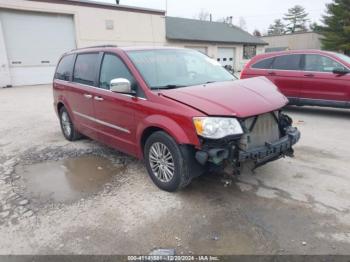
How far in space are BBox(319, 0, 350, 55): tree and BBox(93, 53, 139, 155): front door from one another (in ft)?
106

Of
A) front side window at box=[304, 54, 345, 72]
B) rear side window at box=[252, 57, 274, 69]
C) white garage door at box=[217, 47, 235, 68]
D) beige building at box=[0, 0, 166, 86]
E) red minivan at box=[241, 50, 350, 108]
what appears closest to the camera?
red minivan at box=[241, 50, 350, 108]

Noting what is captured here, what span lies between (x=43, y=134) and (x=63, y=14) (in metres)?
15.2

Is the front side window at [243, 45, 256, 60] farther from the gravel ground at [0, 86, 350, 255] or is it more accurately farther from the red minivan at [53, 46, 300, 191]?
the red minivan at [53, 46, 300, 191]

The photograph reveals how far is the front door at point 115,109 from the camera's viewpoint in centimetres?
419

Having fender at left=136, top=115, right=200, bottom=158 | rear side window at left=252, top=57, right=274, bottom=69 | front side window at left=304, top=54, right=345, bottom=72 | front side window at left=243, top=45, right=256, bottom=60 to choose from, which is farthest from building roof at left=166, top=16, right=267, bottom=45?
fender at left=136, top=115, right=200, bottom=158

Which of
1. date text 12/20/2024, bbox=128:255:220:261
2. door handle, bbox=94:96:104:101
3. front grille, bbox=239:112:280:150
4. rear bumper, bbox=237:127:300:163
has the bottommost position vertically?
date text 12/20/2024, bbox=128:255:220:261

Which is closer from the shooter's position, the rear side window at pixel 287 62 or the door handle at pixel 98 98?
the door handle at pixel 98 98

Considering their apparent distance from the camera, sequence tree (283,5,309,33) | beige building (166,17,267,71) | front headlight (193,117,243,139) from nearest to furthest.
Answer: front headlight (193,117,243,139) → beige building (166,17,267,71) → tree (283,5,309,33)

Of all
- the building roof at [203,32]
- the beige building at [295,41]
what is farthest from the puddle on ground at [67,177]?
the beige building at [295,41]

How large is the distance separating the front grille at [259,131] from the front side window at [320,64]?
4.81 meters

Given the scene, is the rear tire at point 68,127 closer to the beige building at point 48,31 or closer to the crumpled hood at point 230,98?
the crumpled hood at point 230,98

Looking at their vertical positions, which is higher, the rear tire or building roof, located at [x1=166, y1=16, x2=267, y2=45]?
building roof, located at [x1=166, y1=16, x2=267, y2=45]

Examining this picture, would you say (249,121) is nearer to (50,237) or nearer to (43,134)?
(50,237)

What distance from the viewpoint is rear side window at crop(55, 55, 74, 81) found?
5852 millimetres
